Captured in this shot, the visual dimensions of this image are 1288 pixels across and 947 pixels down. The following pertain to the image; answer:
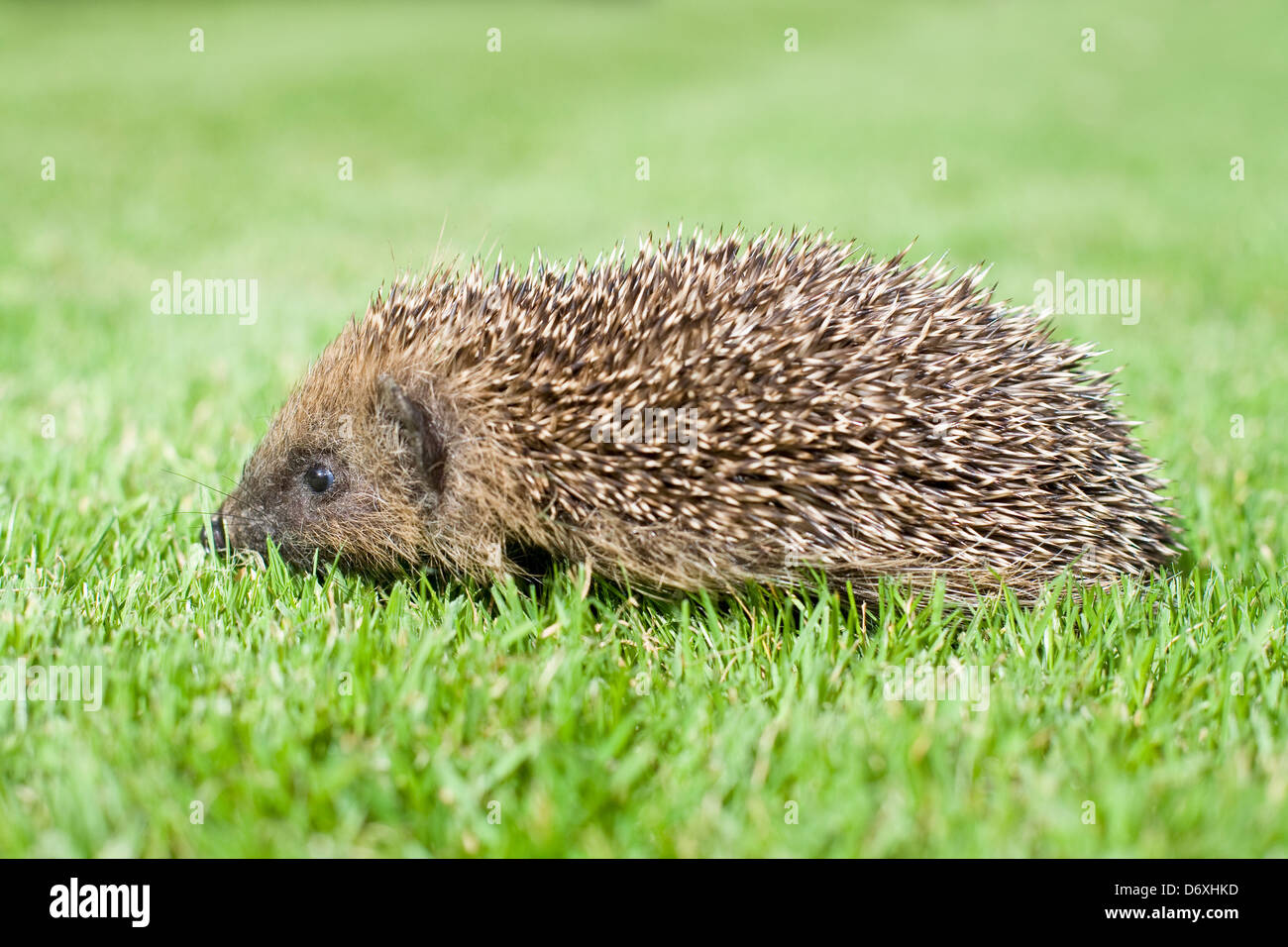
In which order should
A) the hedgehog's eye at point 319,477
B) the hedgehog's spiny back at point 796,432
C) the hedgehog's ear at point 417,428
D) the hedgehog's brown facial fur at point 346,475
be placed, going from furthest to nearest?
1. the hedgehog's eye at point 319,477
2. the hedgehog's brown facial fur at point 346,475
3. the hedgehog's ear at point 417,428
4. the hedgehog's spiny back at point 796,432

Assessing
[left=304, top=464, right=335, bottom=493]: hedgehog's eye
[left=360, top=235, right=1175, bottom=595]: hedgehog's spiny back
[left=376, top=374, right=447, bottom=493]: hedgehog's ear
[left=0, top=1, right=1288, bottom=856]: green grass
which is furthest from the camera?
[left=304, top=464, right=335, bottom=493]: hedgehog's eye

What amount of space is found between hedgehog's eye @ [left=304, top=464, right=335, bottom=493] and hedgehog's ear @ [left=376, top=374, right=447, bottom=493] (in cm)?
43

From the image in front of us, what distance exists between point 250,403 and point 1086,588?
519 cm

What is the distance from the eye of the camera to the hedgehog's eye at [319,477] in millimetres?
4566

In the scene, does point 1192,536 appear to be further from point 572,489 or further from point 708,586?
point 572,489

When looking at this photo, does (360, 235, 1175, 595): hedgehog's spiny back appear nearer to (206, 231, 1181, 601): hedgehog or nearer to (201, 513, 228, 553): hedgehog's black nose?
(206, 231, 1181, 601): hedgehog

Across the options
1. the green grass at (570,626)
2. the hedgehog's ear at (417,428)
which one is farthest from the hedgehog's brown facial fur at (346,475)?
the green grass at (570,626)

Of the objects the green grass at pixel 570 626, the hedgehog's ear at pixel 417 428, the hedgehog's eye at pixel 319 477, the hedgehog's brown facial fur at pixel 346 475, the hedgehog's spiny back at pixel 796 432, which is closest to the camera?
the green grass at pixel 570 626

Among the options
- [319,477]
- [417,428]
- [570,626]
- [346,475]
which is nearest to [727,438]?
[570,626]

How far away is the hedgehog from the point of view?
3.91 m

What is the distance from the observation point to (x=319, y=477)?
4574 millimetres

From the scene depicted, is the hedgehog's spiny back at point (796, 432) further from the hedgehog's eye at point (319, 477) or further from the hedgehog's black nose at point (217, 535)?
the hedgehog's black nose at point (217, 535)

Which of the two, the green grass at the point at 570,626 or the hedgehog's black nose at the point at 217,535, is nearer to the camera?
the green grass at the point at 570,626

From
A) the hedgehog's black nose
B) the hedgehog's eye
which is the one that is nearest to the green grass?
the hedgehog's black nose
